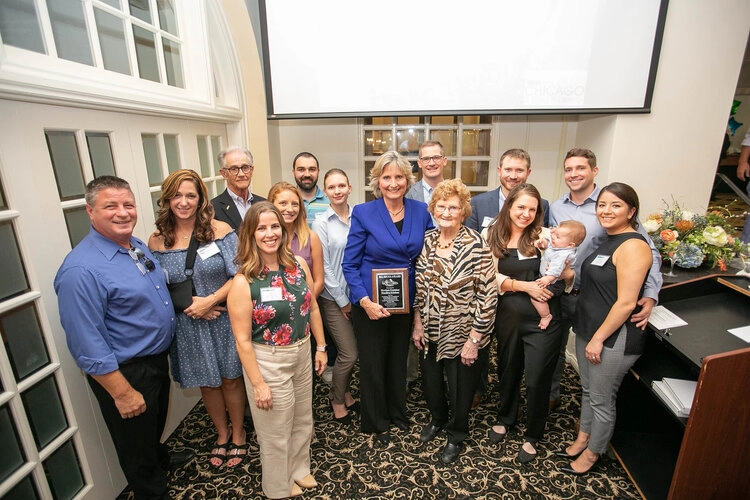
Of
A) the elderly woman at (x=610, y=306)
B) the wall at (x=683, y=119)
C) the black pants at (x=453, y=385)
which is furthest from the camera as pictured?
the wall at (x=683, y=119)

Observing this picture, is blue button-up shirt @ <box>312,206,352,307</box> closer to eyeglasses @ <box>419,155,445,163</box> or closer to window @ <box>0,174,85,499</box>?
eyeglasses @ <box>419,155,445,163</box>

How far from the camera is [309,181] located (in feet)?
9.06

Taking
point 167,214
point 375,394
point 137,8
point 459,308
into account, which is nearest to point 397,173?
point 459,308

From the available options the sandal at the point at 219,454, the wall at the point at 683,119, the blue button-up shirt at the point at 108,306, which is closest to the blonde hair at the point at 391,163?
the blue button-up shirt at the point at 108,306

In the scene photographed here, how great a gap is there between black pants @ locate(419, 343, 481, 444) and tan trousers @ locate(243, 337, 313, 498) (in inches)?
28.9

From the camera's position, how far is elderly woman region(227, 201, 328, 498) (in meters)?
1.66

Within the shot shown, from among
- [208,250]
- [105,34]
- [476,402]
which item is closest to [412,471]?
[476,402]

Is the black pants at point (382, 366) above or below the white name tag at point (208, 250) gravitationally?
below

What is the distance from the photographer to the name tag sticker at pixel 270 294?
167cm

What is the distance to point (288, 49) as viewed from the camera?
3383mm

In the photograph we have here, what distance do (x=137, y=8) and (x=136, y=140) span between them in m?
0.98

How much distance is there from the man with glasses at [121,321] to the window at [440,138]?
2.98 meters

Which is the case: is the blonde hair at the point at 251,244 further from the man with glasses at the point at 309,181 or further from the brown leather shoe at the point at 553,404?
the brown leather shoe at the point at 553,404

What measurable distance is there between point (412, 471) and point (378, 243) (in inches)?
54.2
